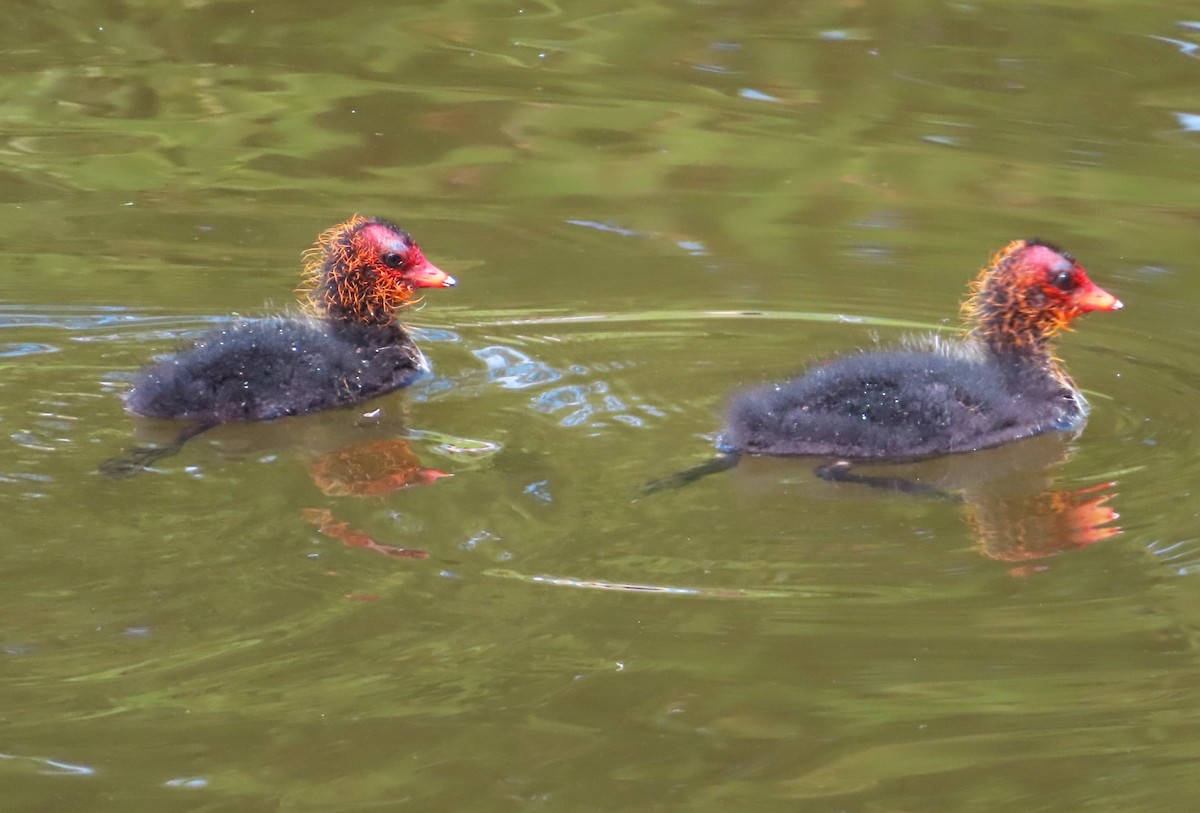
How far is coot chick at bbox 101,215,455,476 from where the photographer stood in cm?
656

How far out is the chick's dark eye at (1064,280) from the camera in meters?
6.88

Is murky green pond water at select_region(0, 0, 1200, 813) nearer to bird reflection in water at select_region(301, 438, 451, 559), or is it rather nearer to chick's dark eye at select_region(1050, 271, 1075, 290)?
bird reflection in water at select_region(301, 438, 451, 559)

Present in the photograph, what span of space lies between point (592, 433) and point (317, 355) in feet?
3.91

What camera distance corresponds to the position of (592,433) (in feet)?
20.9

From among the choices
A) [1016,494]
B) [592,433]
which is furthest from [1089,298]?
[592,433]

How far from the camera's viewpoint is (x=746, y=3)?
1179 cm

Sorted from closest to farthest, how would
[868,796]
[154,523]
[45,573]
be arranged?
1. [868,796]
2. [45,573]
3. [154,523]

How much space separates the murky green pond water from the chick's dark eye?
47 centimetres

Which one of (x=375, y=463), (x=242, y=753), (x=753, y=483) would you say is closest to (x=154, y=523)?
(x=375, y=463)

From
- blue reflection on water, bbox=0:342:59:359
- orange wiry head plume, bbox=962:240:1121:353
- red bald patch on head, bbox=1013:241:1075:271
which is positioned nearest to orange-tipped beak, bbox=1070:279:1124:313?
orange wiry head plume, bbox=962:240:1121:353

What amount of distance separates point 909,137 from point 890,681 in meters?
5.87

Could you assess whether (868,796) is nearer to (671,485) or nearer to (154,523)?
(671,485)

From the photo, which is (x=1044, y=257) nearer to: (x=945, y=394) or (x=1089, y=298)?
(x=1089, y=298)

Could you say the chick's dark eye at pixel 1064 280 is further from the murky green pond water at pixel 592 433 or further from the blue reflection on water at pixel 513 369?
the blue reflection on water at pixel 513 369
